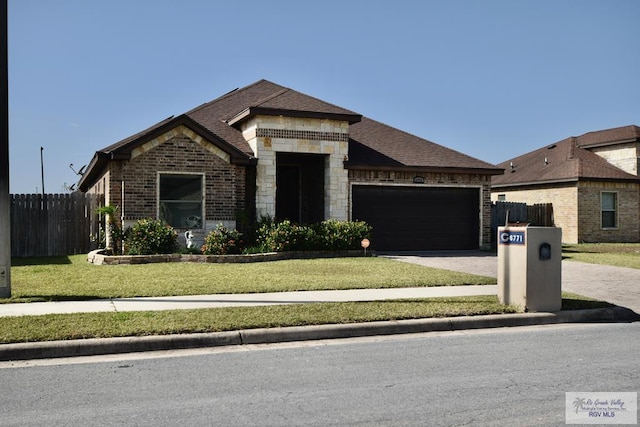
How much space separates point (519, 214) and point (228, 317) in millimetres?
19211

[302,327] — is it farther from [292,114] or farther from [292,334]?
[292,114]

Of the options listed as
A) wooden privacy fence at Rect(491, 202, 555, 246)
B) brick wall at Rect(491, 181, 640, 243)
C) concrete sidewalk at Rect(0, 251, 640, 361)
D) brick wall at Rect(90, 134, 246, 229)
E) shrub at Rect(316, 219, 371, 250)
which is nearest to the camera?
concrete sidewalk at Rect(0, 251, 640, 361)

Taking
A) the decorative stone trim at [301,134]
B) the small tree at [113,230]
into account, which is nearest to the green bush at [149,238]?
the small tree at [113,230]

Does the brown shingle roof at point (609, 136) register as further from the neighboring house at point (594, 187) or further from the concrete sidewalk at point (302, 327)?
the concrete sidewalk at point (302, 327)

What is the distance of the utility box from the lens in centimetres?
915

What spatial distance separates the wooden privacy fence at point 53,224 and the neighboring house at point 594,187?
1999cm

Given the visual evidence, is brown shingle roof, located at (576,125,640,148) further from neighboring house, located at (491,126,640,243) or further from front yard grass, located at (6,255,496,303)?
front yard grass, located at (6,255,496,303)

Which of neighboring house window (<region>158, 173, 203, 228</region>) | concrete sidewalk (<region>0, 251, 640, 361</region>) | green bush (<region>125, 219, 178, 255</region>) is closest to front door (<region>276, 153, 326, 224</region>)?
neighboring house window (<region>158, 173, 203, 228</region>)

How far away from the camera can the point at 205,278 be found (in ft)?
41.1

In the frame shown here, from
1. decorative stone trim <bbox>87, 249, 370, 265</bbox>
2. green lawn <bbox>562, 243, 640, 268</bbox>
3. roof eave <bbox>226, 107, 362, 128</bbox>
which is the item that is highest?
roof eave <bbox>226, 107, 362, 128</bbox>

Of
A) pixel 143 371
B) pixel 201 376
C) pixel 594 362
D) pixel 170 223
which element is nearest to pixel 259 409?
pixel 201 376

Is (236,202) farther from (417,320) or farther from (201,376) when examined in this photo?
(201,376)

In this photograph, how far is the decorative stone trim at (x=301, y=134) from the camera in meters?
19.5

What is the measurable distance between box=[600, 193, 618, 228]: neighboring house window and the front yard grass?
16086 mm
